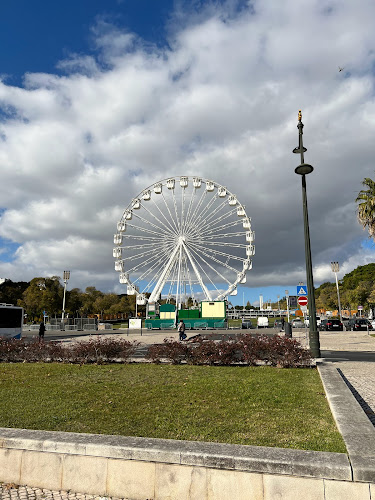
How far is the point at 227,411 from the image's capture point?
252 inches

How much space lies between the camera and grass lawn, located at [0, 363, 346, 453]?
5148 millimetres

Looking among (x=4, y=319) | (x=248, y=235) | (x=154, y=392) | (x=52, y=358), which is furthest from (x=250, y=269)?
(x=154, y=392)

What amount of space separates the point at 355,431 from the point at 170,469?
7.58ft

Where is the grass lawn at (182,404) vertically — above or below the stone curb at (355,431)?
below

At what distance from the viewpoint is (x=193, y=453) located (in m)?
3.89

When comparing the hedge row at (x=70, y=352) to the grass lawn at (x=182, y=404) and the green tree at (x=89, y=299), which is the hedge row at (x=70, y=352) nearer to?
the grass lawn at (x=182, y=404)

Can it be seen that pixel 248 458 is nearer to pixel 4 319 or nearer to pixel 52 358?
pixel 52 358

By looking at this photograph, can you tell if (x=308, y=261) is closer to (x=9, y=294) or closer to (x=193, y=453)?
(x=193, y=453)

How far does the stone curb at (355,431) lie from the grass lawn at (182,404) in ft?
0.55

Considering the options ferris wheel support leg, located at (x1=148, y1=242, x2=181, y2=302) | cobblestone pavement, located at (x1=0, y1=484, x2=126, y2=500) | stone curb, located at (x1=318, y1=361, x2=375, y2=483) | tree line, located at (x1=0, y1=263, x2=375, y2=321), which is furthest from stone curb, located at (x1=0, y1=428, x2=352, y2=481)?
tree line, located at (x1=0, y1=263, x2=375, y2=321)

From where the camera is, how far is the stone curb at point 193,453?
3615 mm

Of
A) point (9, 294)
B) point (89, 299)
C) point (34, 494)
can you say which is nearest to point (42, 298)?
point (9, 294)

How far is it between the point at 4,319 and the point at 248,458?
26.0 metres

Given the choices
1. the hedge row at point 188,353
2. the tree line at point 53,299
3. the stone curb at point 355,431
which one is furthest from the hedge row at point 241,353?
the tree line at point 53,299
